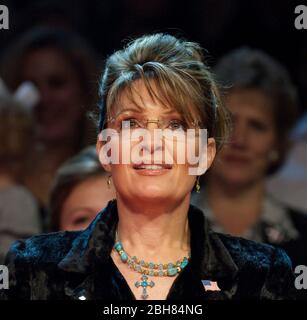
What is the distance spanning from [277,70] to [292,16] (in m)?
0.29

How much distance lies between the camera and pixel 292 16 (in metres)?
3.58

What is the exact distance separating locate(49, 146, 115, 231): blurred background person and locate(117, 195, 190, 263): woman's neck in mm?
778

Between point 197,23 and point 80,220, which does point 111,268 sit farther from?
point 197,23

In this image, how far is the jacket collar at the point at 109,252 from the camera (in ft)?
6.51

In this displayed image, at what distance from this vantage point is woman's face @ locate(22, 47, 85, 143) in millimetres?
3756

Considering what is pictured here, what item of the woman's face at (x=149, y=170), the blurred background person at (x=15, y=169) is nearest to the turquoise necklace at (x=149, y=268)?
the woman's face at (x=149, y=170)

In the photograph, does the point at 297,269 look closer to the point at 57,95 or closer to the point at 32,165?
the point at 32,165

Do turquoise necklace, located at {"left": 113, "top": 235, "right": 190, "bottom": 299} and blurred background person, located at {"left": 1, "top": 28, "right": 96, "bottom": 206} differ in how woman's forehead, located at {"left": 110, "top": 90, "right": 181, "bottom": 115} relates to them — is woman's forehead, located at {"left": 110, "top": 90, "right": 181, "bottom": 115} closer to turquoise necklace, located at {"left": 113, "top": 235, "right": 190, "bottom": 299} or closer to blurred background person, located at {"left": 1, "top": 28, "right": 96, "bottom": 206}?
turquoise necklace, located at {"left": 113, "top": 235, "right": 190, "bottom": 299}

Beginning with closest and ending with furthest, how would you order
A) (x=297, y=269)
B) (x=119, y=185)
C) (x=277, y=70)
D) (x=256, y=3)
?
(x=119, y=185) → (x=297, y=269) → (x=277, y=70) → (x=256, y=3)

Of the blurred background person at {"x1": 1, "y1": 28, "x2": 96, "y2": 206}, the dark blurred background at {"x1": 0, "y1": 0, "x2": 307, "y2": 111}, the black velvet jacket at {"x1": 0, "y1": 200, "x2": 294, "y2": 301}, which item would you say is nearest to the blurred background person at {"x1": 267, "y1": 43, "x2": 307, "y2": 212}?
the dark blurred background at {"x1": 0, "y1": 0, "x2": 307, "y2": 111}

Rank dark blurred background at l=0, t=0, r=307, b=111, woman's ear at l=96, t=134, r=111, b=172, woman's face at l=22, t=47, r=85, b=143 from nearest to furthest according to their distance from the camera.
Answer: woman's ear at l=96, t=134, r=111, b=172, dark blurred background at l=0, t=0, r=307, b=111, woman's face at l=22, t=47, r=85, b=143

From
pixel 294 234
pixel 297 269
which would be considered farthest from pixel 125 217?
pixel 294 234

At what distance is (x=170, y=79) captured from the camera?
6.24 feet

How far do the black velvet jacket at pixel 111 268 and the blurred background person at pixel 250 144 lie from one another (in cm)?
127
